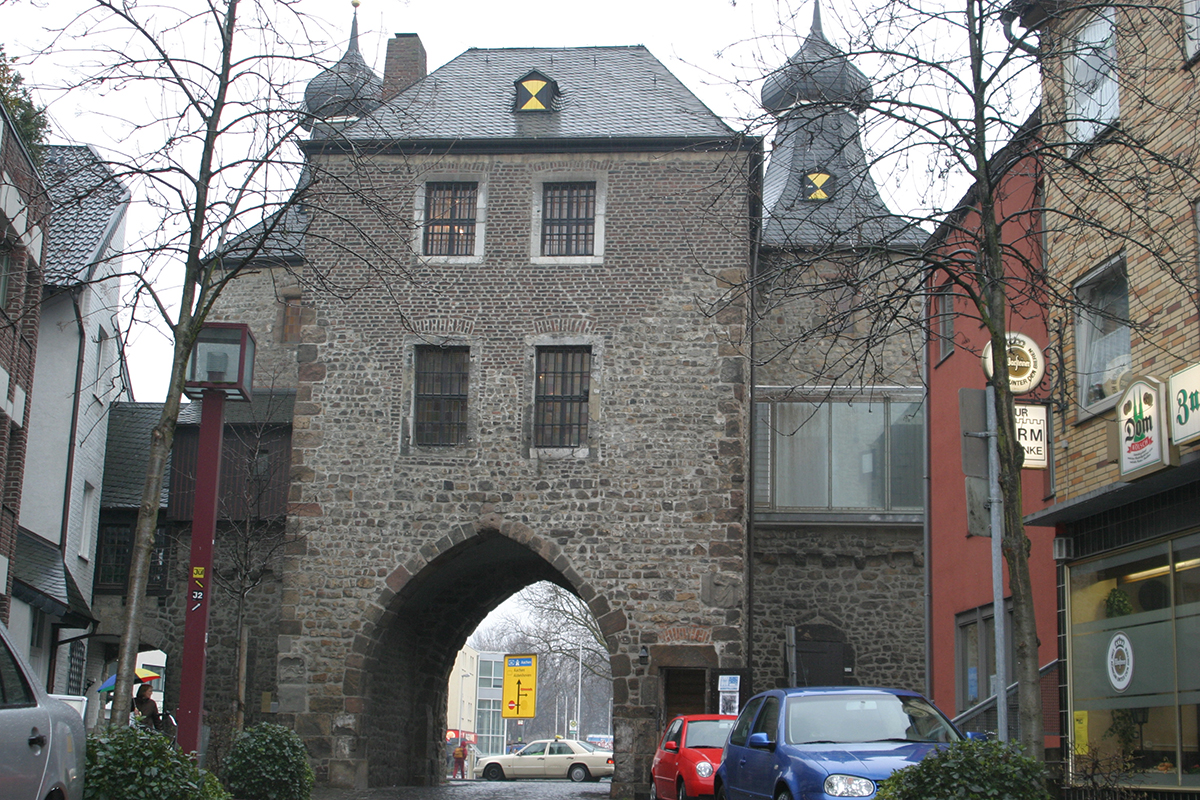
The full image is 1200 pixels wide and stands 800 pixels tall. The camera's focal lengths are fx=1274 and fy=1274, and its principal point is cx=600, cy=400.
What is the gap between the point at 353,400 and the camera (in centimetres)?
2214

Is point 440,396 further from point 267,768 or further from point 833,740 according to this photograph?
point 833,740

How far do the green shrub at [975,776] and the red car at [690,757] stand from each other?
6862mm

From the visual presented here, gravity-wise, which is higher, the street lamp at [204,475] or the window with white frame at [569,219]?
the window with white frame at [569,219]

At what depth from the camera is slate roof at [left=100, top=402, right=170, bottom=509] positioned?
2628 centimetres

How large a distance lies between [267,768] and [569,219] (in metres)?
11.4

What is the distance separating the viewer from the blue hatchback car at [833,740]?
29.5 feet

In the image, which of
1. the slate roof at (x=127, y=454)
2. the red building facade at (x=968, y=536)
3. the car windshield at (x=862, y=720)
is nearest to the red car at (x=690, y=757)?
the red building facade at (x=968, y=536)

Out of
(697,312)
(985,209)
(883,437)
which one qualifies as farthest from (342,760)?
(985,209)

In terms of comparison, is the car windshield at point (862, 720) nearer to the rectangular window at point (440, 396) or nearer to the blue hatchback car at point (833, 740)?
the blue hatchback car at point (833, 740)

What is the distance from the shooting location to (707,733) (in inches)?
617

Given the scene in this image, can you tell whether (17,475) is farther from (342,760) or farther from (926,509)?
(926,509)

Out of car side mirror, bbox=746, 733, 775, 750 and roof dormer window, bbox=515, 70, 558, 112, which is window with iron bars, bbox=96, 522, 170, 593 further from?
car side mirror, bbox=746, 733, 775, 750

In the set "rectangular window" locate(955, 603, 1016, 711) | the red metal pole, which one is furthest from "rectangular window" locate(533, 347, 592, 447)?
the red metal pole

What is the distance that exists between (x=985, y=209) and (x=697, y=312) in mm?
12798
